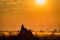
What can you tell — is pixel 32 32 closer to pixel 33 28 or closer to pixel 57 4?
pixel 33 28

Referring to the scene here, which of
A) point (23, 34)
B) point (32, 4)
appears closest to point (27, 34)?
point (23, 34)

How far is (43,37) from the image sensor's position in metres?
1.21

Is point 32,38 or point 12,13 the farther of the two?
point 12,13

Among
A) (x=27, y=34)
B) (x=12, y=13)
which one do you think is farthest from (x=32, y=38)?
(x=12, y=13)

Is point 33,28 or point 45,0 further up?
point 45,0

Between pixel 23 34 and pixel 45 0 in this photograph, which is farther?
pixel 45 0

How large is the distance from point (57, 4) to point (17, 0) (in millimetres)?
317

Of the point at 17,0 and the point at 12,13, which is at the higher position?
the point at 17,0

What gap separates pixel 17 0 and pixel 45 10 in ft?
0.78

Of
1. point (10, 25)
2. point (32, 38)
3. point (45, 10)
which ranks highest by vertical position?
point (45, 10)

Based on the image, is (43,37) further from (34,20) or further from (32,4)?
(32,4)

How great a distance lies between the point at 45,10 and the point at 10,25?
0.29m

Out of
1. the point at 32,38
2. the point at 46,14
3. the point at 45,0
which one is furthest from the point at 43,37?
the point at 45,0

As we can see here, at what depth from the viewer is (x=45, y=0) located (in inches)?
51.1
